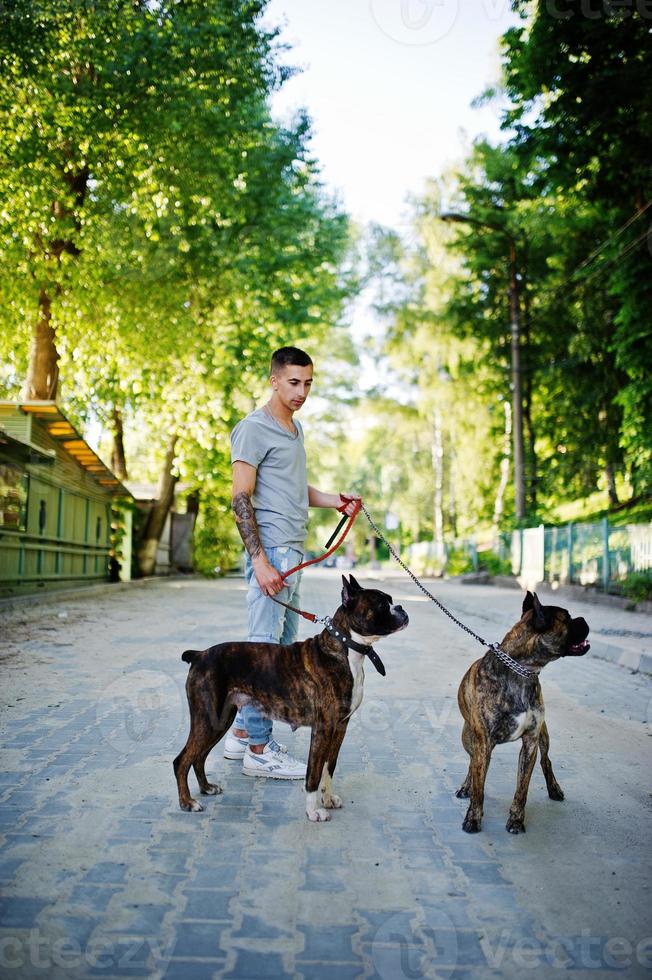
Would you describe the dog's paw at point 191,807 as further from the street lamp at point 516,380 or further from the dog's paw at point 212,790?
the street lamp at point 516,380

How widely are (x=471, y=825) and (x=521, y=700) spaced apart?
0.64m

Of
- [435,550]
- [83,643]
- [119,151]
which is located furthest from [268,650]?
[435,550]

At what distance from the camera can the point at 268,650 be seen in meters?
4.36

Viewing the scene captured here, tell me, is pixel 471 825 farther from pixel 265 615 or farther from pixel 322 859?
pixel 265 615

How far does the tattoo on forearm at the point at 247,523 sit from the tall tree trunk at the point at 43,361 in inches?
614

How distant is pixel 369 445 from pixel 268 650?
149ft

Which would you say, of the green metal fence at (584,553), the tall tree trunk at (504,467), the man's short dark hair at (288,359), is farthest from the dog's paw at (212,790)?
the tall tree trunk at (504,467)

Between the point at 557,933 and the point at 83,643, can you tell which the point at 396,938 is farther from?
the point at 83,643

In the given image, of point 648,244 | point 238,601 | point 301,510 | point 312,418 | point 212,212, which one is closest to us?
point 301,510

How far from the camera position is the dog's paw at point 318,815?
13.3 feet

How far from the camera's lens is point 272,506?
16.3 ft

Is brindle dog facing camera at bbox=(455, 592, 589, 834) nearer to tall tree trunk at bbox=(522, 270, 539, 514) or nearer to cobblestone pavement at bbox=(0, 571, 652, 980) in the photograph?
cobblestone pavement at bbox=(0, 571, 652, 980)

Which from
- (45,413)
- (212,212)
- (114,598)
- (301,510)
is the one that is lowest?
(114,598)

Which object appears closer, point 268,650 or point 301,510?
point 268,650
